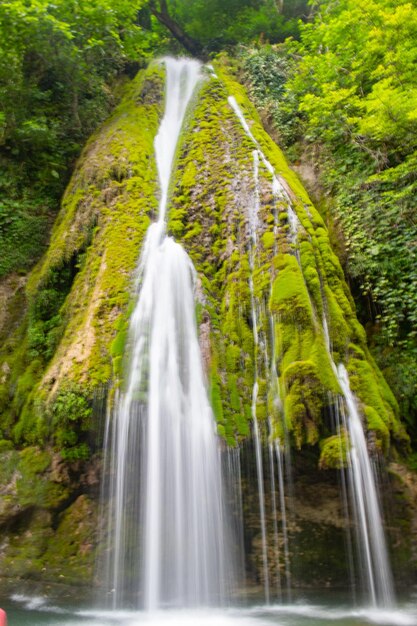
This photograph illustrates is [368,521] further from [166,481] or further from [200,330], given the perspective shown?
[200,330]

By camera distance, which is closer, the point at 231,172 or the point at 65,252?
the point at 65,252

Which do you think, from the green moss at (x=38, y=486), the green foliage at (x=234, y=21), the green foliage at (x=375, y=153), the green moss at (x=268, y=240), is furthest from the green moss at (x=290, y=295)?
the green foliage at (x=234, y=21)

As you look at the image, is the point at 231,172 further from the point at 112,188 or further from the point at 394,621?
the point at 394,621

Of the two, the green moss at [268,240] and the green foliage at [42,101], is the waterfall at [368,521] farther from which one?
the green foliage at [42,101]

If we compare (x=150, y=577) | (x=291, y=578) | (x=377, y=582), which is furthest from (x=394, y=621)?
(x=150, y=577)

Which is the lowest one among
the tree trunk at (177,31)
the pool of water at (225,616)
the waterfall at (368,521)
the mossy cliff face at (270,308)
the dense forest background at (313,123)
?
the pool of water at (225,616)

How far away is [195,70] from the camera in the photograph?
1322 centimetres

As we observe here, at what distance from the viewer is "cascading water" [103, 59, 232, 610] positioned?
15.6ft

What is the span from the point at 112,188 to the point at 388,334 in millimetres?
5499

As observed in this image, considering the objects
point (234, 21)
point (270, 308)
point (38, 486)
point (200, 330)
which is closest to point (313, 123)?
point (270, 308)

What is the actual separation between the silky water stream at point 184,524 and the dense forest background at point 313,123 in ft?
6.61

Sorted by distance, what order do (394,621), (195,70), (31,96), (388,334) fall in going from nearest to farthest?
(394,621) → (388,334) → (31,96) → (195,70)

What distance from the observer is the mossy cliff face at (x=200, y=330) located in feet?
17.0

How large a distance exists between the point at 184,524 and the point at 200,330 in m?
2.39
